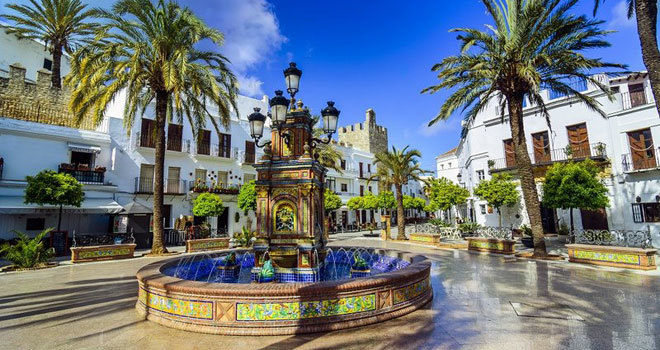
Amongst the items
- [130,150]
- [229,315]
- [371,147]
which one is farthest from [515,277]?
[371,147]

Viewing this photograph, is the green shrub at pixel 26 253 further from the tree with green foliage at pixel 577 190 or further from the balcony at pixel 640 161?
the balcony at pixel 640 161

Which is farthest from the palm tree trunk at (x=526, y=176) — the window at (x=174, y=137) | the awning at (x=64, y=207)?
the window at (x=174, y=137)

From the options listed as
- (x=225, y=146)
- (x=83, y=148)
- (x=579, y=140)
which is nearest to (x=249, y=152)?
(x=225, y=146)

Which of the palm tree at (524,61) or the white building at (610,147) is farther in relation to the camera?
the white building at (610,147)

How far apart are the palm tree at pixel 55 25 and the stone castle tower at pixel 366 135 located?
35.2 metres

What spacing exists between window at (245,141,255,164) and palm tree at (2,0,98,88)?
1360 centimetres

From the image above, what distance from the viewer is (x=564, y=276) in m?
9.01

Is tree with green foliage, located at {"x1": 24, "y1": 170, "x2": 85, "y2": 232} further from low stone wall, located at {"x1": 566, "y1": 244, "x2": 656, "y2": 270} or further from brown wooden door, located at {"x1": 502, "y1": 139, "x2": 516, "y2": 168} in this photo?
brown wooden door, located at {"x1": 502, "y1": 139, "x2": 516, "y2": 168}

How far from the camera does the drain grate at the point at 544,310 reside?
545 centimetres

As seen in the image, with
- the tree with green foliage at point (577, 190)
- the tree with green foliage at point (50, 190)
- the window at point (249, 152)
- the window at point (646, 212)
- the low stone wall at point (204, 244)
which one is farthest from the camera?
the window at point (249, 152)

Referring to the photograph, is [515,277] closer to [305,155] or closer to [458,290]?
[458,290]

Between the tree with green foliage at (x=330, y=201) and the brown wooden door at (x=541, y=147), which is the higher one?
the brown wooden door at (x=541, y=147)

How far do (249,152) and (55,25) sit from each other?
635 inches

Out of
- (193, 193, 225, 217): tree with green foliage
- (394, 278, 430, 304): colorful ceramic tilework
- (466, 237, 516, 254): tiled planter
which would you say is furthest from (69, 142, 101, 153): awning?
(466, 237, 516, 254): tiled planter
